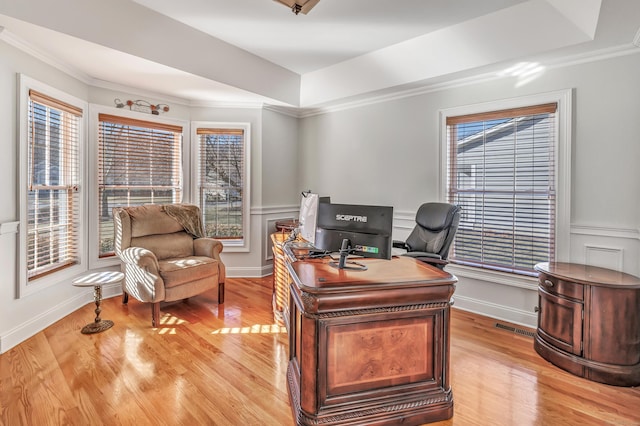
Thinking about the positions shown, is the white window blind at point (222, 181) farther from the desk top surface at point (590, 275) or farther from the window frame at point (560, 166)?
the desk top surface at point (590, 275)

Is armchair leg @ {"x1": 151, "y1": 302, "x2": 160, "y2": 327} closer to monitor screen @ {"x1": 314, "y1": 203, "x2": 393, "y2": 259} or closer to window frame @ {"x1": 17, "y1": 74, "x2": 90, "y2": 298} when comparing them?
window frame @ {"x1": 17, "y1": 74, "x2": 90, "y2": 298}

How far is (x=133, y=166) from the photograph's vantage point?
13.5 feet

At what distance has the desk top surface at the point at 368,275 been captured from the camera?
1701 millimetres

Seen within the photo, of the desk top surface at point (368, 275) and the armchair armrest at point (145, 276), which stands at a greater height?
the desk top surface at point (368, 275)

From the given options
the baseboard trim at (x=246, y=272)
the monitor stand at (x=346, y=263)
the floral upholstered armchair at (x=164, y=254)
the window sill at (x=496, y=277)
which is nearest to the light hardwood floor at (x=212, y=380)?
the floral upholstered armchair at (x=164, y=254)

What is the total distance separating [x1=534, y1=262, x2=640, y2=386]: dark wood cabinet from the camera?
2.23 metres

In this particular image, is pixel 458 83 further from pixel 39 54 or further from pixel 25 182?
pixel 25 182

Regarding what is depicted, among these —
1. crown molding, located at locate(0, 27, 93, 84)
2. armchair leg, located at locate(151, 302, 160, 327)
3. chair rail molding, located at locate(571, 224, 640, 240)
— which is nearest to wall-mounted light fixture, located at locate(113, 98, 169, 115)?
crown molding, located at locate(0, 27, 93, 84)

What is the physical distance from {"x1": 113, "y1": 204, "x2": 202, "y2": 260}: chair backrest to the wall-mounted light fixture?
1282 millimetres

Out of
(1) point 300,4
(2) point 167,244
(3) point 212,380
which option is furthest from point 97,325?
(1) point 300,4

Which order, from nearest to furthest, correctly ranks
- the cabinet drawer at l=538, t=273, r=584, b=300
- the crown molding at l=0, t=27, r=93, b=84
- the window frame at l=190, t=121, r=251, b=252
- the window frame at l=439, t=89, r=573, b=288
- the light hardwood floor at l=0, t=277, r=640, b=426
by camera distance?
the light hardwood floor at l=0, t=277, r=640, b=426 → the cabinet drawer at l=538, t=273, r=584, b=300 → the crown molding at l=0, t=27, r=93, b=84 → the window frame at l=439, t=89, r=573, b=288 → the window frame at l=190, t=121, r=251, b=252

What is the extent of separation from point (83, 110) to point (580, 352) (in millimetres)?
5084

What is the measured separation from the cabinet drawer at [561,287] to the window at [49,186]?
171 inches

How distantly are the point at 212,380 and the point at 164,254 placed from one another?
1907 mm
